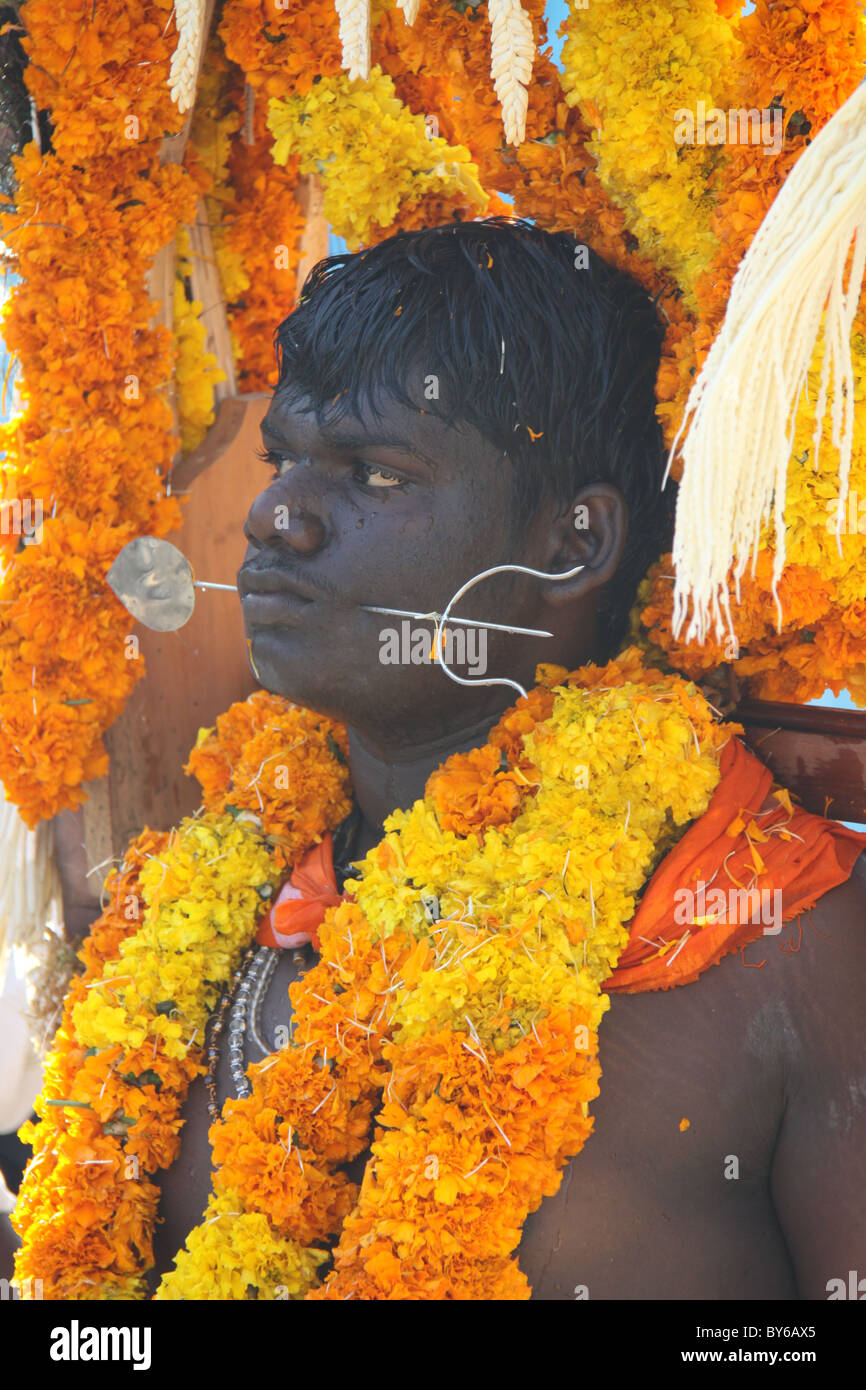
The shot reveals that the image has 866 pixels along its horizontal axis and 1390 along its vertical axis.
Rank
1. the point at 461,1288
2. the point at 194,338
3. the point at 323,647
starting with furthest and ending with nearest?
the point at 194,338 → the point at 323,647 → the point at 461,1288

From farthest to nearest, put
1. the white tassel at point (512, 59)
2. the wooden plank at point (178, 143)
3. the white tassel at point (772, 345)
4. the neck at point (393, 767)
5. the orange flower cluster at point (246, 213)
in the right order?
the orange flower cluster at point (246, 213) → the wooden plank at point (178, 143) → the neck at point (393, 767) → the white tassel at point (512, 59) → the white tassel at point (772, 345)

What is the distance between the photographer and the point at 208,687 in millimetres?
3256

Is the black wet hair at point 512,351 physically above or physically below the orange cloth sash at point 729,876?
above

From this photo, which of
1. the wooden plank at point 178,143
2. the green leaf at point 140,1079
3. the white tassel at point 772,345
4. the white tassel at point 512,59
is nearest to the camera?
the white tassel at point 772,345

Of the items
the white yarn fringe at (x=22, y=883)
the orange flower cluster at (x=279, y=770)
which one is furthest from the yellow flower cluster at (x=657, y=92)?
the white yarn fringe at (x=22, y=883)

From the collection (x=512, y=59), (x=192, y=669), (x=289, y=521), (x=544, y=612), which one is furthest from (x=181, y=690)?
(x=512, y=59)

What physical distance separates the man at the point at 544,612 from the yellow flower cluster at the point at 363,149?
0.22 meters

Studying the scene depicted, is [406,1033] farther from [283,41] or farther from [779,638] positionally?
[283,41]

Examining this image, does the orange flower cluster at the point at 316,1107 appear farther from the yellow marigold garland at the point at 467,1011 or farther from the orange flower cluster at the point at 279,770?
the orange flower cluster at the point at 279,770

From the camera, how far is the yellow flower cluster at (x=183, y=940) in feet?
7.62

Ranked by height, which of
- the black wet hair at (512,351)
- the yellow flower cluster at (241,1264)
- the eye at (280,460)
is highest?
the black wet hair at (512,351)
